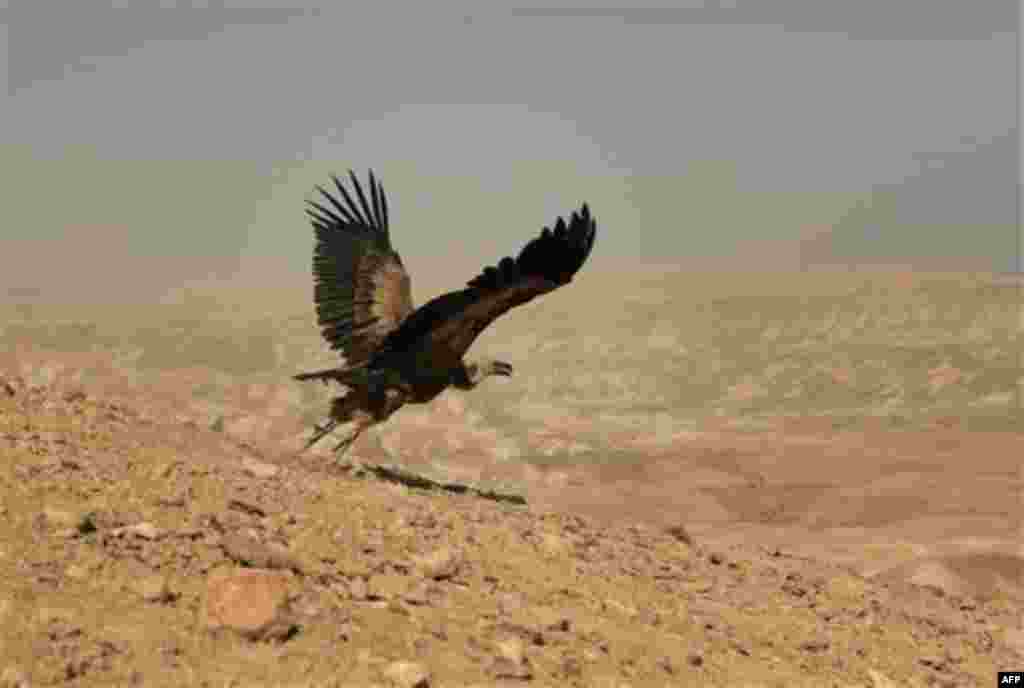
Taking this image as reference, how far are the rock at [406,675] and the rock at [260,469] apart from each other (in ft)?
11.5

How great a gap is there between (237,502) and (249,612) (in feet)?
6.22

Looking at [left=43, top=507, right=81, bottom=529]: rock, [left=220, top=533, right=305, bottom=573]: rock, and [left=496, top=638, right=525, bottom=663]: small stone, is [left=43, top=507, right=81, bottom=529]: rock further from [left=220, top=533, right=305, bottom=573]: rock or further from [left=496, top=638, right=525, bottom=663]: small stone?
[left=496, top=638, right=525, bottom=663]: small stone

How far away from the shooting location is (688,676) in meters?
7.77

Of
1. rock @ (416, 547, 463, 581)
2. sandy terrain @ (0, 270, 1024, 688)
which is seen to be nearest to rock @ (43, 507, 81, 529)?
sandy terrain @ (0, 270, 1024, 688)

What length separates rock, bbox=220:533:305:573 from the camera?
24.5ft

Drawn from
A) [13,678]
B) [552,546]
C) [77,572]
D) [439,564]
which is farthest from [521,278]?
[13,678]

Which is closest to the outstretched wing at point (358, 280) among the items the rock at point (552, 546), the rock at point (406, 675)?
the rock at point (552, 546)

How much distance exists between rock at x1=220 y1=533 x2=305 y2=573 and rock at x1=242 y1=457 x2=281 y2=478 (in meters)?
2.24

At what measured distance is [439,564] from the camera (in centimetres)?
838

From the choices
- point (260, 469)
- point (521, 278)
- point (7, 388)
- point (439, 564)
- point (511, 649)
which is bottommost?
point (511, 649)

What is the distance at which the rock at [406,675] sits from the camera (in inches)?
259

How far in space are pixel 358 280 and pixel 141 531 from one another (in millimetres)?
5229

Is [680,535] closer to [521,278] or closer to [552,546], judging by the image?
[552,546]

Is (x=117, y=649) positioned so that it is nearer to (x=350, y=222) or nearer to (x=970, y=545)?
(x=350, y=222)
